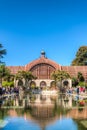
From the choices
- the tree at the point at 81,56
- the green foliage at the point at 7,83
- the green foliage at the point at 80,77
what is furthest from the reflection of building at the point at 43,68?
the green foliage at the point at 7,83

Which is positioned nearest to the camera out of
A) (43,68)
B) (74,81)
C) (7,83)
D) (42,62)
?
(7,83)

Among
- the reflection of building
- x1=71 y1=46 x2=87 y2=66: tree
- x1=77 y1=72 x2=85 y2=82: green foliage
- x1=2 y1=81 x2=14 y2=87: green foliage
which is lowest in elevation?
x1=2 y1=81 x2=14 y2=87: green foliage

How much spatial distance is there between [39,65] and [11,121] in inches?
3274

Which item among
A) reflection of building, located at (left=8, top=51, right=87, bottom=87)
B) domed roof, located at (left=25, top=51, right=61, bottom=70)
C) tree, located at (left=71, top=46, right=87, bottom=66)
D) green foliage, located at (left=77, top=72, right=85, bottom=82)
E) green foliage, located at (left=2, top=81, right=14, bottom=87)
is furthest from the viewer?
tree, located at (left=71, top=46, right=87, bottom=66)

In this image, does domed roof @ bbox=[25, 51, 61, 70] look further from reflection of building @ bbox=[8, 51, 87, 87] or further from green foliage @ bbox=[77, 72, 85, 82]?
green foliage @ bbox=[77, 72, 85, 82]

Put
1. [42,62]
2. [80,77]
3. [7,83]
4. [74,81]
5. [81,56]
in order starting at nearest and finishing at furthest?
[7,83]
[74,81]
[80,77]
[42,62]
[81,56]

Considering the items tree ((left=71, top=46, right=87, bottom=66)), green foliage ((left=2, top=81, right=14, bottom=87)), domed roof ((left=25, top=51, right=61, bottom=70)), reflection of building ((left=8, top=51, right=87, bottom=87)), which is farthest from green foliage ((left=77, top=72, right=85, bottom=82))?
green foliage ((left=2, top=81, right=14, bottom=87))

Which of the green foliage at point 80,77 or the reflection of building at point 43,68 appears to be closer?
the green foliage at point 80,77

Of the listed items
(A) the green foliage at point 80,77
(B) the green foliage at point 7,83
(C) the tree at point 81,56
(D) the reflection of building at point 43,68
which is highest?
(C) the tree at point 81,56

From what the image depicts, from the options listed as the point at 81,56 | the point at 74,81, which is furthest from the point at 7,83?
the point at 81,56

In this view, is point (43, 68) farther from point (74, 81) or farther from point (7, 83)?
point (7, 83)

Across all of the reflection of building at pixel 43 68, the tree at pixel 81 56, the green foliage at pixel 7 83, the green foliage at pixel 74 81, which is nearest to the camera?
the green foliage at pixel 7 83

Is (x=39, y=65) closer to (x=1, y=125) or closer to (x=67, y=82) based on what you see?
(x=67, y=82)

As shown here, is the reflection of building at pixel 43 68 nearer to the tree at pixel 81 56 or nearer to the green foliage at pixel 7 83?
the tree at pixel 81 56
